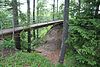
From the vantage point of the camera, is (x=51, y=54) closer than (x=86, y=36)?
No

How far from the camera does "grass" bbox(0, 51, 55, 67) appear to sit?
8.62 meters

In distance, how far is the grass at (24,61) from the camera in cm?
862

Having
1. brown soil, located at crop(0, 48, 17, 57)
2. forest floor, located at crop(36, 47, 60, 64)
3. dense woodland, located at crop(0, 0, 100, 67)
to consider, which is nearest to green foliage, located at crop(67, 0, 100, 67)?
dense woodland, located at crop(0, 0, 100, 67)

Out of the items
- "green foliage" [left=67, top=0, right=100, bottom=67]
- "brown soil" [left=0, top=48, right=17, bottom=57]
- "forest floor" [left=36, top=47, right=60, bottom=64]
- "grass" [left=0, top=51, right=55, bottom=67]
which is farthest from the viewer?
"forest floor" [left=36, top=47, right=60, bottom=64]

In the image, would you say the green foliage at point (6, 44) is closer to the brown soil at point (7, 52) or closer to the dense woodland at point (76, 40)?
the dense woodland at point (76, 40)

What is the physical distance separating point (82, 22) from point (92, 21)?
0.47 meters

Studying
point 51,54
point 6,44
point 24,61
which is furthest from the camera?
point 51,54

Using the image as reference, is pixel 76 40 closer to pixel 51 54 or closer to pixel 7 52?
pixel 51 54

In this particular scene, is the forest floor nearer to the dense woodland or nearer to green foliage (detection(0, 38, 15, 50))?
the dense woodland

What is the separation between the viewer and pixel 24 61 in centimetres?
908

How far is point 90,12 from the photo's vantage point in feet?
22.6

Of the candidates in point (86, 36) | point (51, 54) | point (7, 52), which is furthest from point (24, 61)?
point (86, 36)

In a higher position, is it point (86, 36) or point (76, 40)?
point (86, 36)

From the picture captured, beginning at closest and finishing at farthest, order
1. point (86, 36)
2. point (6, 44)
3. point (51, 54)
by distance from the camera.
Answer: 1. point (86, 36)
2. point (6, 44)
3. point (51, 54)
